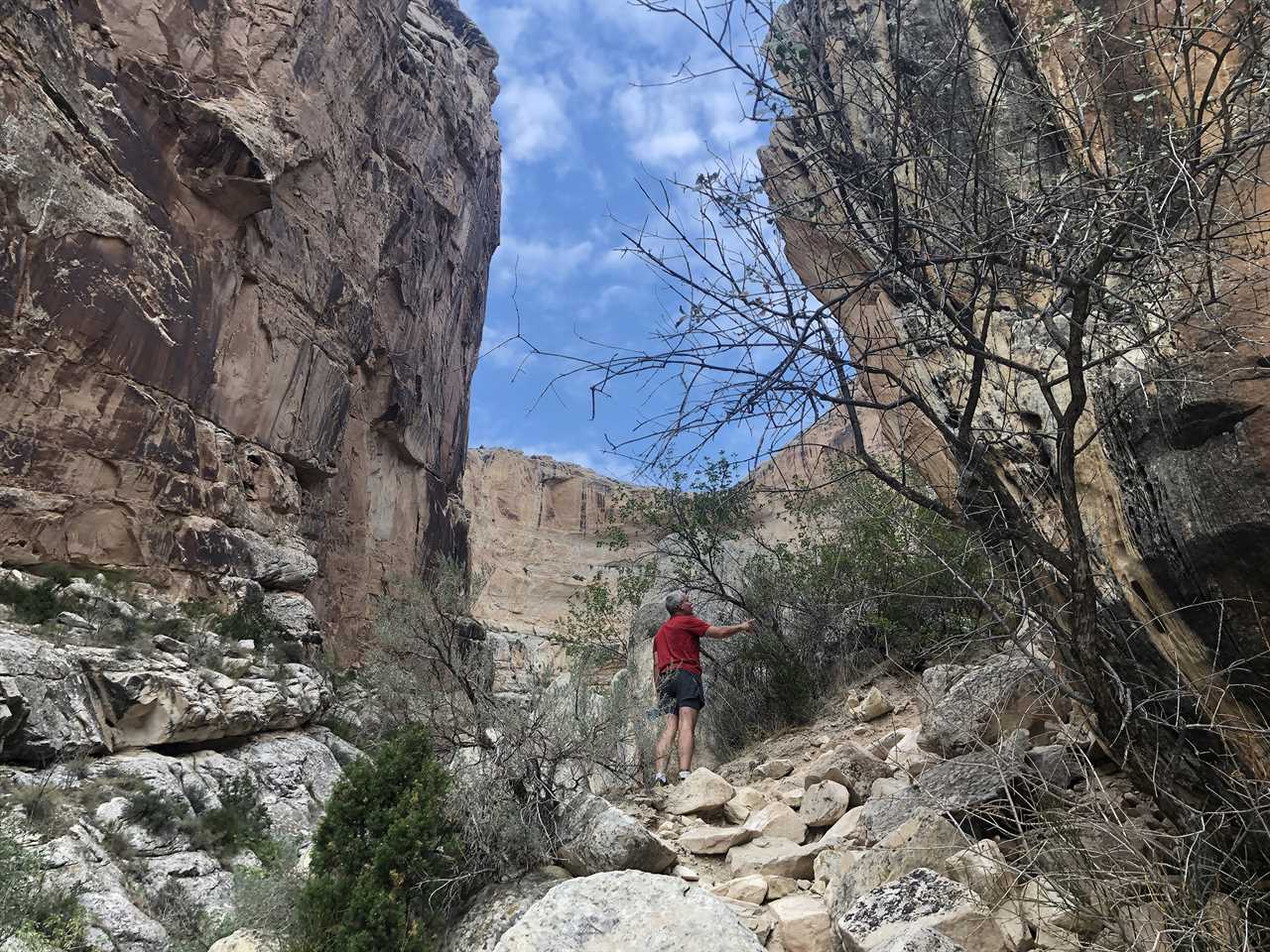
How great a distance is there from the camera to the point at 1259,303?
8.79 feet

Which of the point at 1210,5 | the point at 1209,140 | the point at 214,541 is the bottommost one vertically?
the point at 1209,140

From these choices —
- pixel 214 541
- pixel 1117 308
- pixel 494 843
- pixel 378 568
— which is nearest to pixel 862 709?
pixel 494 843

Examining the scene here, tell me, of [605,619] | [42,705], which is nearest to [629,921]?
[42,705]

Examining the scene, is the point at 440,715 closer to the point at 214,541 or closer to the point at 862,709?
the point at 862,709

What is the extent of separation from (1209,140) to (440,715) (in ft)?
20.8

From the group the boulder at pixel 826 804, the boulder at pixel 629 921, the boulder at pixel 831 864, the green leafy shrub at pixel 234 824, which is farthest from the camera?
the green leafy shrub at pixel 234 824

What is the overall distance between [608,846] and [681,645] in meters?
3.10

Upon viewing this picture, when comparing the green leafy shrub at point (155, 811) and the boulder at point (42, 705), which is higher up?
the boulder at point (42, 705)

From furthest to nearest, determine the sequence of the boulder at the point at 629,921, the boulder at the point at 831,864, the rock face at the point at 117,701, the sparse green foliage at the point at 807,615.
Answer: the rock face at the point at 117,701, the sparse green foliage at the point at 807,615, the boulder at the point at 831,864, the boulder at the point at 629,921

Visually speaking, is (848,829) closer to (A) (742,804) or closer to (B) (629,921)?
(A) (742,804)

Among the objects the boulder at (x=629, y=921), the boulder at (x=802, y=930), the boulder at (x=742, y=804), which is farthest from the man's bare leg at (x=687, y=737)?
the boulder at (x=629, y=921)

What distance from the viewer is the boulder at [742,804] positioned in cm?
516

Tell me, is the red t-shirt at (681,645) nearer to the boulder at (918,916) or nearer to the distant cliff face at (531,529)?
the boulder at (918,916)

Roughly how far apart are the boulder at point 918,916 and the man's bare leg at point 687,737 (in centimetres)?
327
